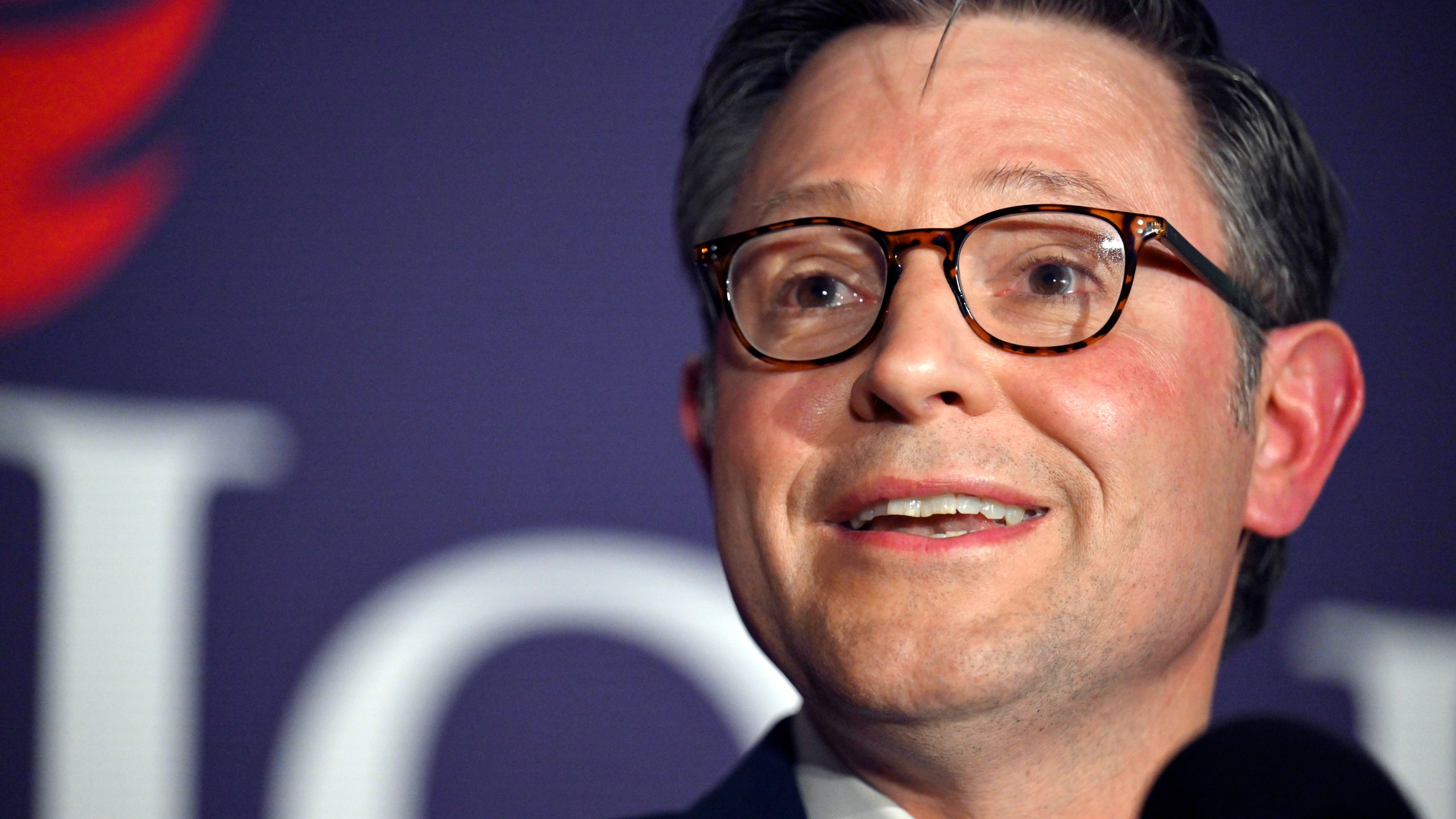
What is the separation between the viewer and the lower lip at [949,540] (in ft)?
3.36

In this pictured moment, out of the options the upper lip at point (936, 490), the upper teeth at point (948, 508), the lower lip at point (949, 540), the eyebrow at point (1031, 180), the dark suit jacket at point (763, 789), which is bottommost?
the dark suit jacket at point (763, 789)

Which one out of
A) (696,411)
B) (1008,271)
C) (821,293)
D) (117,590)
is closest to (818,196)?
(821,293)

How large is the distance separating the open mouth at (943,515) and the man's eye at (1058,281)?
21 cm

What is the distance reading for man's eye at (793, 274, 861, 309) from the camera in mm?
1167

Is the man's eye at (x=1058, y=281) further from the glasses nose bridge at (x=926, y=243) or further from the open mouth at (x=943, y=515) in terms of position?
the open mouth at (x=943, y=515)

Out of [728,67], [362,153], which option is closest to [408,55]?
[362,153]

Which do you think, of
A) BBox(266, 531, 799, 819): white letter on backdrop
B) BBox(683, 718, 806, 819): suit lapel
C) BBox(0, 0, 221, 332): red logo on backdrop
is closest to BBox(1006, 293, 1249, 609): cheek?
BBox(683, 718, 806, 819): suit lapel

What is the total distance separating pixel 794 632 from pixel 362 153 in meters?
1.50

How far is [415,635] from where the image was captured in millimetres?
2084

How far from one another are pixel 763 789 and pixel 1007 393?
514mm

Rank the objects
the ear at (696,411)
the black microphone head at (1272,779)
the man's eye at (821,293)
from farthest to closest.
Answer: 1. the ear at (696,411)
2. the man's eye at (821,293)
3. the black microphone head at (1272,779)

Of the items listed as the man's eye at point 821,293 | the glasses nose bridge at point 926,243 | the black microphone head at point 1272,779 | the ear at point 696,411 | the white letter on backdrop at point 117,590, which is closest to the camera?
the black microphone head at point 1272,779

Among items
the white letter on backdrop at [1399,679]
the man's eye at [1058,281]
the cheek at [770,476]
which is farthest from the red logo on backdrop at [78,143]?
the white letter on backdrop at [1399,679]

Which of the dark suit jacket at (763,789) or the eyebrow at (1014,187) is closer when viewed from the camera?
the eyebrow at (1014,187)
